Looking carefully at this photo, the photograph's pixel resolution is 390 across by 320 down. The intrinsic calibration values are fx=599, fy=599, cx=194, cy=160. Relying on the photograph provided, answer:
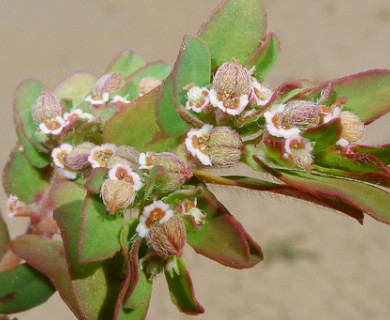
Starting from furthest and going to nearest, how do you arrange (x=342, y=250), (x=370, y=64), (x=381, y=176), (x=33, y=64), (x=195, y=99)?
(x=370, y=64) → (x=33, y=64) → (x=342, y=250) → (x=195, y=99) → (x=381, y=176)

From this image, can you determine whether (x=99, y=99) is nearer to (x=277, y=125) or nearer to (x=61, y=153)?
(x=61, y=153)

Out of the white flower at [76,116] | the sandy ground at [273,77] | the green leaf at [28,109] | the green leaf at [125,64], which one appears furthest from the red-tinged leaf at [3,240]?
the sandy ground at [273,77]

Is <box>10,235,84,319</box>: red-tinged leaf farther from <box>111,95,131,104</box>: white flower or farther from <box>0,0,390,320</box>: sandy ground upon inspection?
<box>0,0,390,320</box>: sandy ground

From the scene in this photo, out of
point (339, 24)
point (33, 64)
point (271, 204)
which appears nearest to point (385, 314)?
point (271, 204)

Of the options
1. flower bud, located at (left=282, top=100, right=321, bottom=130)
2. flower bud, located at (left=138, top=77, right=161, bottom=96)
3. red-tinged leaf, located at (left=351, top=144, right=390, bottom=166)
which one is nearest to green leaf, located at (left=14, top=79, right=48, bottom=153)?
flower bud, located at (left=138, top=77, right=161, bottom=96)

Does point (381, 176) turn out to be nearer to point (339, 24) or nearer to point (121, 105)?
point (121, 105)

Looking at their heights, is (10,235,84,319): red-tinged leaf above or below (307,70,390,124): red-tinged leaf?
below
